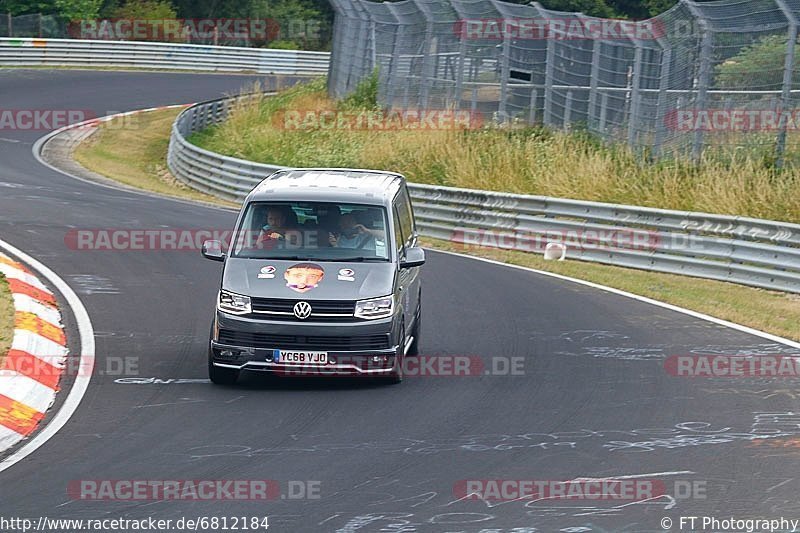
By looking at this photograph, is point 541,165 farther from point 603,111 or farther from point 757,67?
point 757,67

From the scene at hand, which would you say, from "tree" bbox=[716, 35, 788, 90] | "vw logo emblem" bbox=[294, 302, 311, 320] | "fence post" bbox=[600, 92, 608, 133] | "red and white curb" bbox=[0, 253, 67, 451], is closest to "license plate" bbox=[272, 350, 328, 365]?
"vw logo emblem" bbox=[294, 302, 311, 320]

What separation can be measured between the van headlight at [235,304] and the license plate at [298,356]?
47cm

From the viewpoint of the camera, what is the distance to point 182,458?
29.2ft

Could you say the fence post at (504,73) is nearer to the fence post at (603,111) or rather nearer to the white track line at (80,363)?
the fence post at (603,111)

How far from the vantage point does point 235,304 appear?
36.4 ft

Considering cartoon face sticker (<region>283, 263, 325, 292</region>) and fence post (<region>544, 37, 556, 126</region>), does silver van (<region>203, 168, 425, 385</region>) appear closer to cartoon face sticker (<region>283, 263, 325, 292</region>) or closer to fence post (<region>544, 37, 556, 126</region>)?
cartoon face sticker (<region>283, 263, 325, 292</region>)

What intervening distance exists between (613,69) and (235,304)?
16.2 meters

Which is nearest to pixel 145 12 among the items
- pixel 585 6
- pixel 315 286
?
pixel 585 6

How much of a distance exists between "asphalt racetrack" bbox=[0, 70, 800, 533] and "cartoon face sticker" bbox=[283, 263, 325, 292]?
0.95 m

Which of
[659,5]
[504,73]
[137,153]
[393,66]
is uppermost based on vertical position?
[659,5]

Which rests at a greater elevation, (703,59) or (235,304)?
(703,59)

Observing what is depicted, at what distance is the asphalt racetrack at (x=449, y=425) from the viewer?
7828 mm

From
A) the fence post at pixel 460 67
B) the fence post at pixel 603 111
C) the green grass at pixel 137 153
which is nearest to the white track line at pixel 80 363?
the green grass at pixel 137 153

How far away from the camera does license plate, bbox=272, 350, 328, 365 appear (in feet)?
36.0
